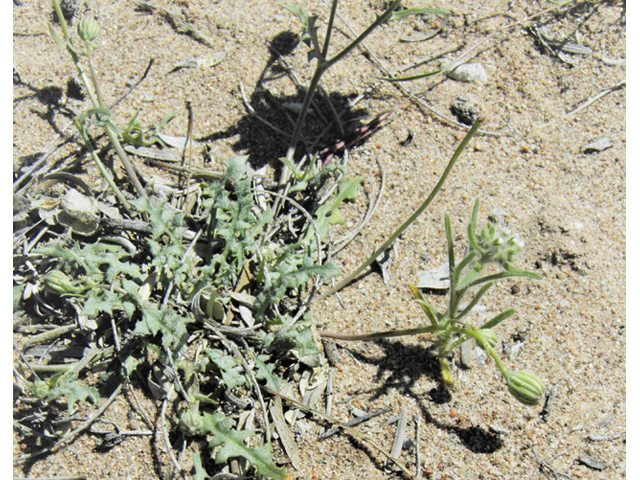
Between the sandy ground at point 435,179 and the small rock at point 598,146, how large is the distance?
0.03 metres

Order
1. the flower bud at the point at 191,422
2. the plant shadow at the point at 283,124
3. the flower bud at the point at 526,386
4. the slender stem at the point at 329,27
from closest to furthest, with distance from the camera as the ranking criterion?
the flower bud at the point at 526,386, the flower bud at the point at 191,422, the slender stem at the point at 329,27, the plant shadow at the point at 283,124

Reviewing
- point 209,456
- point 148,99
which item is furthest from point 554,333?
point 148,99

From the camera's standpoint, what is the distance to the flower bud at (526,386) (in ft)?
6.27

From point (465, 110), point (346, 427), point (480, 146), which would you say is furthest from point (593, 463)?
point (465, 110)

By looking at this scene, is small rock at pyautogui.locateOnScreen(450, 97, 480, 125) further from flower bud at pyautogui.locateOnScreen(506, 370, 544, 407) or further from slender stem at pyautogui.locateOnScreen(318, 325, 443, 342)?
flower bud at pyautogui.locateOnScreen(506, 370, 544, 407)

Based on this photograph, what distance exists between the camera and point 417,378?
2416 millimetres

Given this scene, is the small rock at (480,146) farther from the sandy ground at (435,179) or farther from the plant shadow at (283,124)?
the plant shadow at (283,124)

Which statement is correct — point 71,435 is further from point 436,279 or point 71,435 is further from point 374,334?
point 436,279

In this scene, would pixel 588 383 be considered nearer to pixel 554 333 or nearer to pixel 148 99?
pixel 554 333

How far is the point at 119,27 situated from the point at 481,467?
10.5ft

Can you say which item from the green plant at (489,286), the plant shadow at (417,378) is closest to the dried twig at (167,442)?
the plant shadow at (417,378)

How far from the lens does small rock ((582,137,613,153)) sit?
119 inches

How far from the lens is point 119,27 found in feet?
10.3

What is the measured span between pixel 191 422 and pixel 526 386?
1339 millimetres
